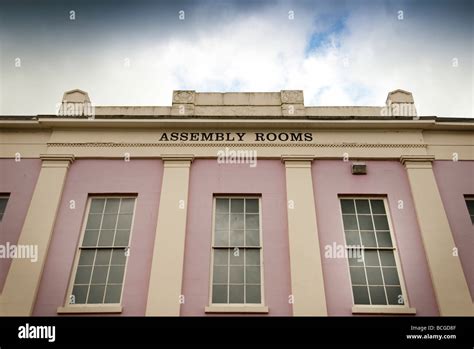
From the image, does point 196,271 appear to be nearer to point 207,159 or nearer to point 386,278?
point 207,159

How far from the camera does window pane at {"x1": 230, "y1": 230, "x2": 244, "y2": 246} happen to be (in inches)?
360

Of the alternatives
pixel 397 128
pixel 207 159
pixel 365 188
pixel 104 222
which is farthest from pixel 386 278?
pixel 104 222

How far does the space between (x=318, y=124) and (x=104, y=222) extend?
5.88 meters

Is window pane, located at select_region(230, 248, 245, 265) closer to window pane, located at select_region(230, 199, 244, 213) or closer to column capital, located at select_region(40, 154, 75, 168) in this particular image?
window pane, located at select_region(230, 199, 244, 213)

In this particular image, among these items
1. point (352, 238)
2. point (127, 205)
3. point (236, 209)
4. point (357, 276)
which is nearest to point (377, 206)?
point (352, 238)

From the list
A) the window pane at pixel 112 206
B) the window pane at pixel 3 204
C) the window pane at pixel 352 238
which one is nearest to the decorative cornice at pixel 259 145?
the window pane at pixel 112 206

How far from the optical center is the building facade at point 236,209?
334 inches

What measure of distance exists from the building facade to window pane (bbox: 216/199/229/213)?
37 mm

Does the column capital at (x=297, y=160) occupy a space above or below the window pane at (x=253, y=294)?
above

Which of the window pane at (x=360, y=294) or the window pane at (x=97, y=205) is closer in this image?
the window pane at (x=360, y=294)

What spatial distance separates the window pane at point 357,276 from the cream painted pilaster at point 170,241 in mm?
3694

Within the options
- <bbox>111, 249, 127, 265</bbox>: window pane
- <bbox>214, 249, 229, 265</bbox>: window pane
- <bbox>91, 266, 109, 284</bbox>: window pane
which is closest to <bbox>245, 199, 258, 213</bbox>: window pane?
<bbox>214, 249, 229, 265</bbox>: window pane

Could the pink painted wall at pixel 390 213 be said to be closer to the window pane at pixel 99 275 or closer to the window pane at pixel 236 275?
the window pane at pixel 236 275

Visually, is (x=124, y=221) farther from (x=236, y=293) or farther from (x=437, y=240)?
(x=437, y=240)
